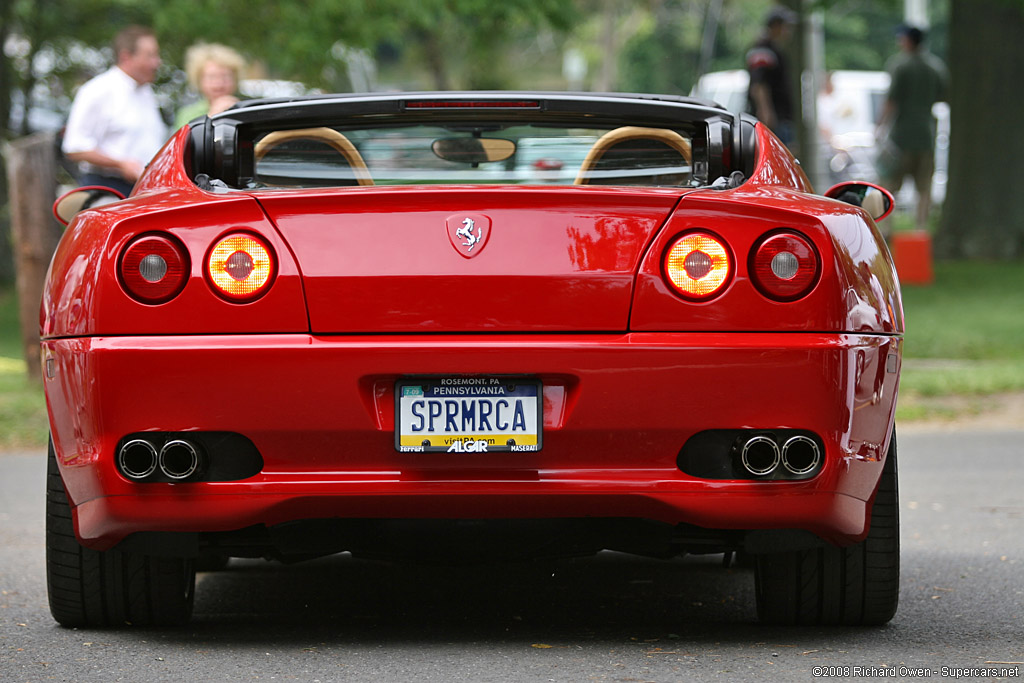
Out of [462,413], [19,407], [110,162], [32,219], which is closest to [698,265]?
[462,413]

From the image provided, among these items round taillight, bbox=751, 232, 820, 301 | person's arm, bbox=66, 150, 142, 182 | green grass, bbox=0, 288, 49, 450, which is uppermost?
person's arm, bbox=66, 150, 142, 182

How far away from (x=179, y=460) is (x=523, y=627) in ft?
3.44

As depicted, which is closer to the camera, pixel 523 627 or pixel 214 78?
pixel 523 627

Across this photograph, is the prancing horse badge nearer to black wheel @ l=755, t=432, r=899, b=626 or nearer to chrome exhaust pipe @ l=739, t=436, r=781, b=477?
chrome exhaust pipe @ l=739, t=436, r=781, b=477

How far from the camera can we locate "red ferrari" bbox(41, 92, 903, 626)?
3736 mm

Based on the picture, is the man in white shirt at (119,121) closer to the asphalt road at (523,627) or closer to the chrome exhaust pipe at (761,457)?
the asphalt road at (523,627)

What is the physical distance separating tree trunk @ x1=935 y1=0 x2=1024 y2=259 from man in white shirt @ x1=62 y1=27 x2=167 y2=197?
1164 cm

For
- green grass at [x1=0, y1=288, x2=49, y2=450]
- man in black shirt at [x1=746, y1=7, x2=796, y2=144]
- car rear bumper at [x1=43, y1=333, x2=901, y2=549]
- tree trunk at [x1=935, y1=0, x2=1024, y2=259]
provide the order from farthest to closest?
tree trunk at [x1=935, y1=0, x2=1024, y2=259] < man in black shirt at [x1=746, y1=7, x2=796, y2=144] < green grass at [x1=0, y1=288, x2=49, y2=450] < car rear bumper at [x1=43, y1=333, x2=901, y2=549]

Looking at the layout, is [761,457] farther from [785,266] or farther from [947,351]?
[947,351]

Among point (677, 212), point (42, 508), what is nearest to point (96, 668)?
point (677, 212)

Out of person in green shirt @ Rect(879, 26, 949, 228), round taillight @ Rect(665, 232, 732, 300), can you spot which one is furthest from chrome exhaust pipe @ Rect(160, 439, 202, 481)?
person in green shirt @ Rect(879, 26, 949, 228)

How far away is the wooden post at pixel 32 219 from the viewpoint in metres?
10.0

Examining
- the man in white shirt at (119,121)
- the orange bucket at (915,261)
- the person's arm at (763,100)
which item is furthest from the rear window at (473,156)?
the orange bucket at (915,261)

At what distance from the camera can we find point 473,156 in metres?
4.71
